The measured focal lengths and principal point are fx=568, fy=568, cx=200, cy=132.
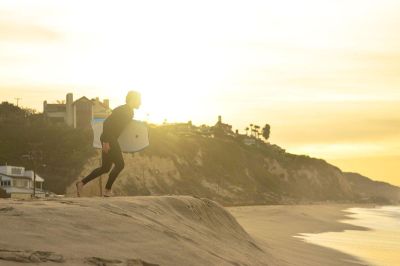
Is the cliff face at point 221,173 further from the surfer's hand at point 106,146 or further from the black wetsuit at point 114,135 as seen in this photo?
the surfer's hand at point 106,146

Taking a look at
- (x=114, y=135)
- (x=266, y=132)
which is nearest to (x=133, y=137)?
(x=114, y=135)

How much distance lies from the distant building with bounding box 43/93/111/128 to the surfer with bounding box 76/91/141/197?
67.2 meters

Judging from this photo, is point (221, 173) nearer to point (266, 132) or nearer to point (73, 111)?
point (73, 111)

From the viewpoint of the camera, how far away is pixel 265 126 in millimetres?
156000


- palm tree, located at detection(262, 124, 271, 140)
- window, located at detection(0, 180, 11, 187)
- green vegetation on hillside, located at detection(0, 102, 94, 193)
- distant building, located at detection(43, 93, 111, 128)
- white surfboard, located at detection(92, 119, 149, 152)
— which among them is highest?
palm tree, located at detection(262, 124, 271, 140)

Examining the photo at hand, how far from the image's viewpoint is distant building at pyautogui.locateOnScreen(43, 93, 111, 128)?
7712cm

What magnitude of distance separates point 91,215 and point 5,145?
65.0m

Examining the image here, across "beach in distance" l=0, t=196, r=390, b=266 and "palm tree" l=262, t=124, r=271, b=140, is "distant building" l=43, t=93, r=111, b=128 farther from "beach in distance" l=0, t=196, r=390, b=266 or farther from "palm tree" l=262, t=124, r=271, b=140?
"palm tree" l=262, t=124, r=271, b=140

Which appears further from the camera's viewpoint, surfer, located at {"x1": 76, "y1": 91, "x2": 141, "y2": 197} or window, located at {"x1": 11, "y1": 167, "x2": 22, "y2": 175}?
window, located at {"x1": 11, "y1": 167, "x2": 22, "y2": 175}

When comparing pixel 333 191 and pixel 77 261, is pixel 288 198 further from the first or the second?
pixel 77 261

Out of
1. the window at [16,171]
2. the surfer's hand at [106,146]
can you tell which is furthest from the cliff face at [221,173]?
the surfer's hand at [106,146]

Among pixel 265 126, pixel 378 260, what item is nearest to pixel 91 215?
→ pixel 378 260

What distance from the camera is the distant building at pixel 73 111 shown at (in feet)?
253

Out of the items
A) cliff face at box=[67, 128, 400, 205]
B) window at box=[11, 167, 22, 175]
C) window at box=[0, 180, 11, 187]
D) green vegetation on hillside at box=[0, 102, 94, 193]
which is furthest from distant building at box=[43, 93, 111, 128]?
window at box=[0, 180, 11, 187]
